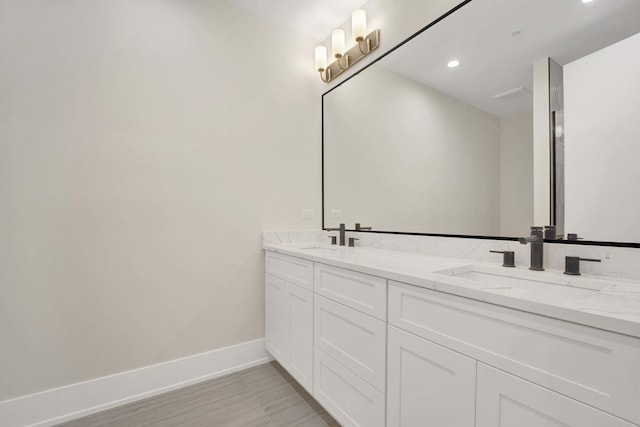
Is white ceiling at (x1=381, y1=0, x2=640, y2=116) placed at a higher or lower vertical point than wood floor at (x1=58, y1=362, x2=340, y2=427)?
higher

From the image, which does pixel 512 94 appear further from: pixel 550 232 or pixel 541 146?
pixel 550 232

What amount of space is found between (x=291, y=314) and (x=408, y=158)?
1.23m

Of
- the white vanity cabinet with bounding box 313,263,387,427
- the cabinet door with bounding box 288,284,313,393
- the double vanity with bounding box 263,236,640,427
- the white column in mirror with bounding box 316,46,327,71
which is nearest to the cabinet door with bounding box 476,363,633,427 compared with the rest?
the double vanity with bounding box 263,236,640,427

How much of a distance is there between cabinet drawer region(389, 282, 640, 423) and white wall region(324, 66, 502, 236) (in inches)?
26.2

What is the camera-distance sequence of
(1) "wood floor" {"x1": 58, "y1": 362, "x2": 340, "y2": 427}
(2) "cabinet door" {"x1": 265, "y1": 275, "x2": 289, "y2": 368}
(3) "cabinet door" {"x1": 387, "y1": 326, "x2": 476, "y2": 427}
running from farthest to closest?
(2) "cabinet door" {"x1": 265, "y1": 275, "x2": 289, "y2": 368} < (1) "wood floor" {"x1": 58, "y1": 362, "x2": 340, "y2": 427} < (3) "cabinet door" {"x1": 387, "y1": 326, "x2": 476, "y2": 427}

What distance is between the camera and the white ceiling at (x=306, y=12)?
6.77 ft

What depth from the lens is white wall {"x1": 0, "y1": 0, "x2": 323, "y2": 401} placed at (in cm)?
147

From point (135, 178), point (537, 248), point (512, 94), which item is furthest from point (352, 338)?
point (135, 178)

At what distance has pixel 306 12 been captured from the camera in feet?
7.05

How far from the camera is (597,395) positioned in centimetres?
59

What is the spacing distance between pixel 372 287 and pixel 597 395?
2.23ft

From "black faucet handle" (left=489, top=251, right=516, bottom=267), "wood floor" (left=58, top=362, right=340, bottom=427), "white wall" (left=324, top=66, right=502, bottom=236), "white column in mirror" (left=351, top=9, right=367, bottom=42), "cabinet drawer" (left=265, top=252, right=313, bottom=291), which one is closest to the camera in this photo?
"black faucet handle" (left=489, top=251, right=516, bottom=267)

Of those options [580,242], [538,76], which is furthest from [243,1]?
[580,242]

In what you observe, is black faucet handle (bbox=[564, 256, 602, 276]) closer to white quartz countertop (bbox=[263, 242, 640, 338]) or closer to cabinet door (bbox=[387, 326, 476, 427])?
white quartz countertop (bbox=[263, 242, 640, 338])
